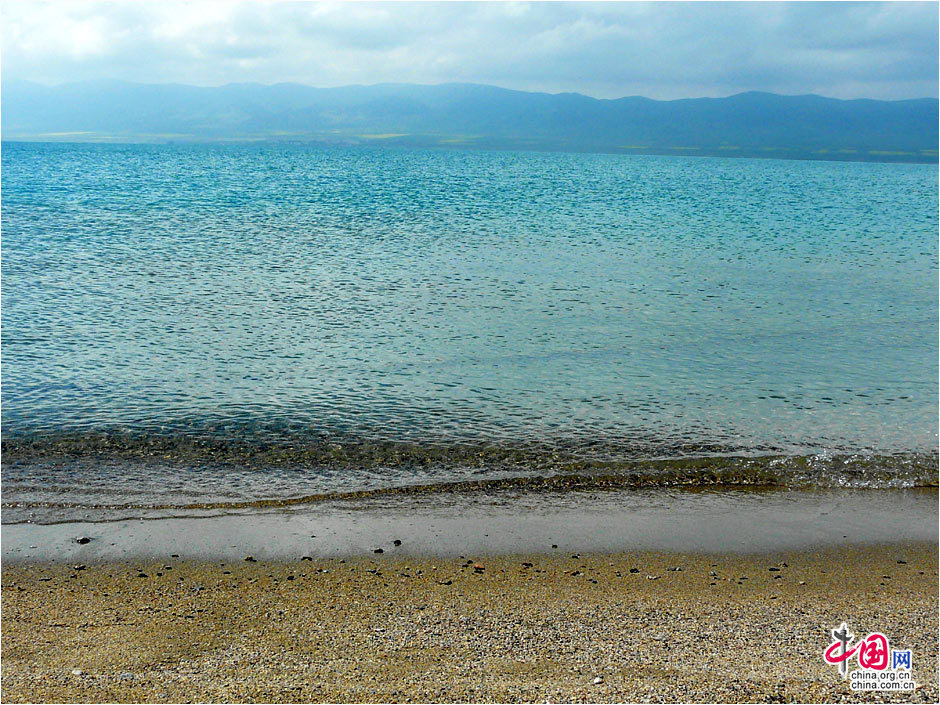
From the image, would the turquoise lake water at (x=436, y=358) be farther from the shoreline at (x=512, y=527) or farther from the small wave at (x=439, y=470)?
the shoreline at (x=512, y=527)

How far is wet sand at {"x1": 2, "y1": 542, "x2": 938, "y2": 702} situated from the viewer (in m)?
5.03

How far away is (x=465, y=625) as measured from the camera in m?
5.87

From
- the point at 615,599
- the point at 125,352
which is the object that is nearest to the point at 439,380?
the point at 125,352

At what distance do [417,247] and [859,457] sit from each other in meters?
21.3

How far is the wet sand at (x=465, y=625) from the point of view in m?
5.03

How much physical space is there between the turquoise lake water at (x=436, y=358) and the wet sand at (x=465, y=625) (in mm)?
2111

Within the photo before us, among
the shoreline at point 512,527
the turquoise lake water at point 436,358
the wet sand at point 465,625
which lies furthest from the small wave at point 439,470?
the wet sand at point 465,625

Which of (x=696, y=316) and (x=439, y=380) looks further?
(x=696, y=316)

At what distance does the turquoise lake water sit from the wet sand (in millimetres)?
2111

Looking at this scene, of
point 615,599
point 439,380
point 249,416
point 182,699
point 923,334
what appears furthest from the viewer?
point 923,334

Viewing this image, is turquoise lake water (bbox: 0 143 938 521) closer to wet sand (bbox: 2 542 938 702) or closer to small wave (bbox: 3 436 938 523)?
small wave (bbox: 3 436 938 523)

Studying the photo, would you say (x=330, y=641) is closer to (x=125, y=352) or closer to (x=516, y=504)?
(x=516, y=504)

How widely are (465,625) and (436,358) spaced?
8.83 m

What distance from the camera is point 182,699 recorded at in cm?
486
